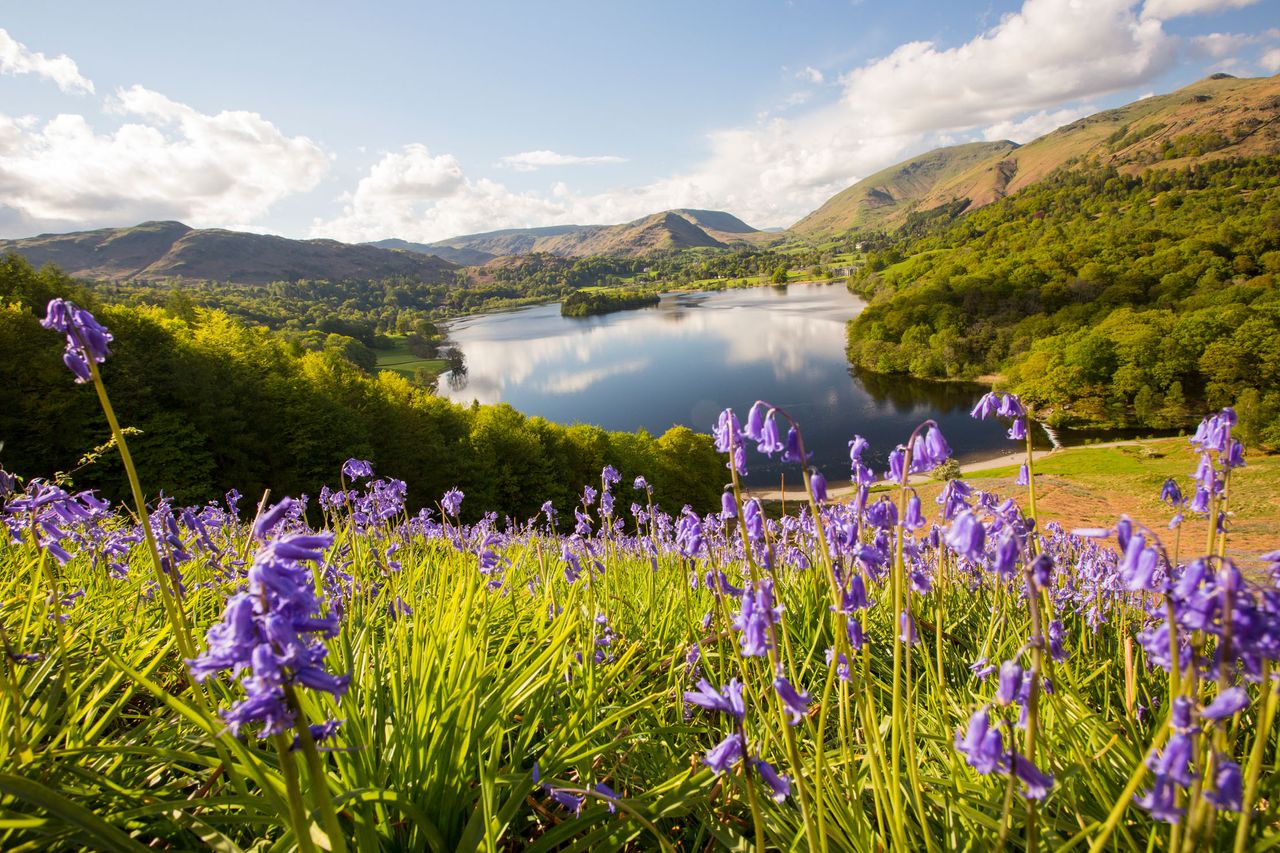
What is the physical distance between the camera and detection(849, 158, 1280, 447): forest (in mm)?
61750

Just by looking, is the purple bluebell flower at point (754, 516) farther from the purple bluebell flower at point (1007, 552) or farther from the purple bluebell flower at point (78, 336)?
the purple bluebell flower at point (78, 336)

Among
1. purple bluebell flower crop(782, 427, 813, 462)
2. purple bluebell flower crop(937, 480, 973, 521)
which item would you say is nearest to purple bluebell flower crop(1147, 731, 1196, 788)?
purple bluebell flower crop(782, 427, 813, 462)

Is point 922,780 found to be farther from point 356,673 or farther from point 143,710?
point 143,710

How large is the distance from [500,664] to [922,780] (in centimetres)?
223

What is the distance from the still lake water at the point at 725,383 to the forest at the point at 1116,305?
830 cm

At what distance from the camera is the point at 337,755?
2582 millimetres

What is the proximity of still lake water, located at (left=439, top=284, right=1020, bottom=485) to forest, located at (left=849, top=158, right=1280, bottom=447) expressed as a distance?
8.30 metres

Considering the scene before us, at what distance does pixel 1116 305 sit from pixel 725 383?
58.4 meters

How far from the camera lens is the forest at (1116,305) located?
61.8 metres

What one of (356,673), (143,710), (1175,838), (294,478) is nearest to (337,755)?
(356,673)

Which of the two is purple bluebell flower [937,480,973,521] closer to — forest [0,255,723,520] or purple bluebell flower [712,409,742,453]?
purple bluebell flower [712,409,742,453]

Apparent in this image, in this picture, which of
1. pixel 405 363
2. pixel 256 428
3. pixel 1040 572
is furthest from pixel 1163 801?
pixel 405 363

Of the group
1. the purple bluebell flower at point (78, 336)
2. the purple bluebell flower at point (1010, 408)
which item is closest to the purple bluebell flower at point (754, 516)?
the purple bluebell flower at point (1010, 408)

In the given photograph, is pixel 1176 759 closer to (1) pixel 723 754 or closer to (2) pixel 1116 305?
(1) pixel 723 754
